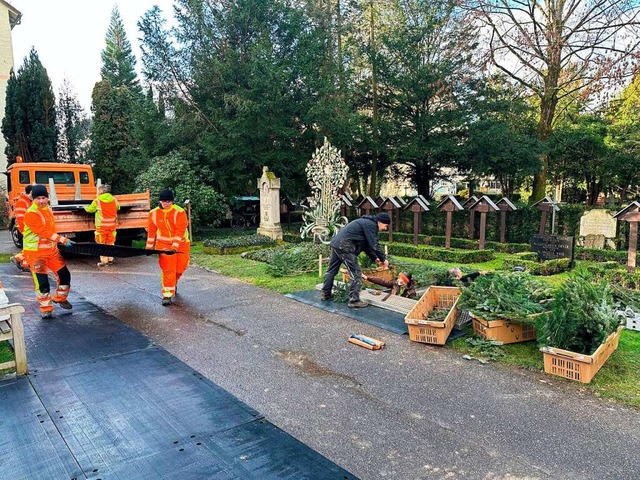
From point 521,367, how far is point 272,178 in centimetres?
1140

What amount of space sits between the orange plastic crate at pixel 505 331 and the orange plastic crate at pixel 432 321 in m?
0.36

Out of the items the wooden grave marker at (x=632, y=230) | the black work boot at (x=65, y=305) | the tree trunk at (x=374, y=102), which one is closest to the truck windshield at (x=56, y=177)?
the black work boot at (x=65, y=305)

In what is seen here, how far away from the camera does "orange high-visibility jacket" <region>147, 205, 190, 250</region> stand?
22.9 ft

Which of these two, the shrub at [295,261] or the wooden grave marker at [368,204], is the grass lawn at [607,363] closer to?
the shrub at [295,261]

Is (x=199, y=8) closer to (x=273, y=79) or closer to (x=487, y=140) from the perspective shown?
(x=273, y=79)

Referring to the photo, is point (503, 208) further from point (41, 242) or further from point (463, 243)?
Answer: point (41, 242)

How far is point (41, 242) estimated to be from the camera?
610cm

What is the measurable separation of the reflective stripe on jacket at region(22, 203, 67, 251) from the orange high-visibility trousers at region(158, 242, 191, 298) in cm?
148

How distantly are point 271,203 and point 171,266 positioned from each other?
322 inches

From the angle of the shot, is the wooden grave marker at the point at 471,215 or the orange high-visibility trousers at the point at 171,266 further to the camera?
the wooden grave marker at the point at 471,215

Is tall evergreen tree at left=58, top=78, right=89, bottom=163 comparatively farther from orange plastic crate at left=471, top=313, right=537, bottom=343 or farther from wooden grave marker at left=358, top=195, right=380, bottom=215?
orange plastic crate at left=471, top=313, right=537, bottom=343

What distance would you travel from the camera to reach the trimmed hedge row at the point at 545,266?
9875mm

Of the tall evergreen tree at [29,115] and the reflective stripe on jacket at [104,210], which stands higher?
the tall evergreen tree at [29,115]

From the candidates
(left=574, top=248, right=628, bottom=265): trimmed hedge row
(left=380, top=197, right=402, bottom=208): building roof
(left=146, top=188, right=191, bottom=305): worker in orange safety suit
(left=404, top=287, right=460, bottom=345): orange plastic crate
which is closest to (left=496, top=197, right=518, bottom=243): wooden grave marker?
(left=574, top=248, right=628, bottom=265): trimmed hedge row
